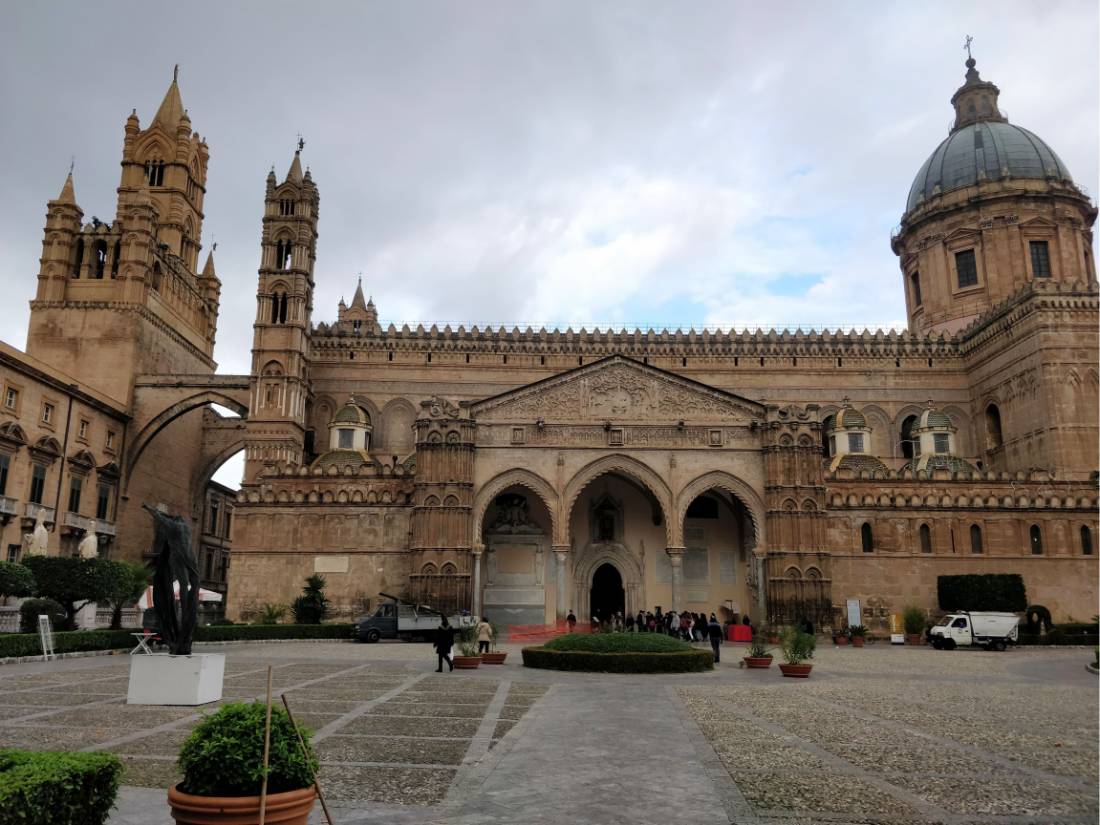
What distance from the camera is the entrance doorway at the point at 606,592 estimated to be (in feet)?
133

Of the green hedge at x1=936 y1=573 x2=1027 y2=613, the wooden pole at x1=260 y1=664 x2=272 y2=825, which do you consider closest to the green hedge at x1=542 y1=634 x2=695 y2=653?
the wooden pole at x1=260 y1=664 x2=272 y2=825

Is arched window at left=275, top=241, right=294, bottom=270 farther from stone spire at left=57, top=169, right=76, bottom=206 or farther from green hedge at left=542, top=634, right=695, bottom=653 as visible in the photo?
green hedge at left=542, top=634, right=695, bottom=653

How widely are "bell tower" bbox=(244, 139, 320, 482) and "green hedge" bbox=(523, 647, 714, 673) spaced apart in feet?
87.3

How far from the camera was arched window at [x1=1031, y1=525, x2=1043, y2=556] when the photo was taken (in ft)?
127

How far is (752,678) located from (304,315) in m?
36.2

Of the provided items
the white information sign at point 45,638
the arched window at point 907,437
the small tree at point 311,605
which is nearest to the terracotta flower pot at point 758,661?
the white information sign at point 45,638

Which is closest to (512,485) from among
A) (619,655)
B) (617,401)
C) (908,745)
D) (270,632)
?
(617,401)

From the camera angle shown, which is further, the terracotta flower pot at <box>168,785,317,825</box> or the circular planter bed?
the circular planter bed

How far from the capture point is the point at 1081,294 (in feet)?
147

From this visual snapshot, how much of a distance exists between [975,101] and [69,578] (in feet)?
213

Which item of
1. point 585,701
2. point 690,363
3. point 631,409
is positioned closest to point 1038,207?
point 690,363

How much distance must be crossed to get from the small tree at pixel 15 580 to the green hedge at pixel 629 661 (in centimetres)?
1605

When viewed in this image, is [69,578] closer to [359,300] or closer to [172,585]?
[172,585]

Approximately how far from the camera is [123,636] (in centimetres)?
2675
